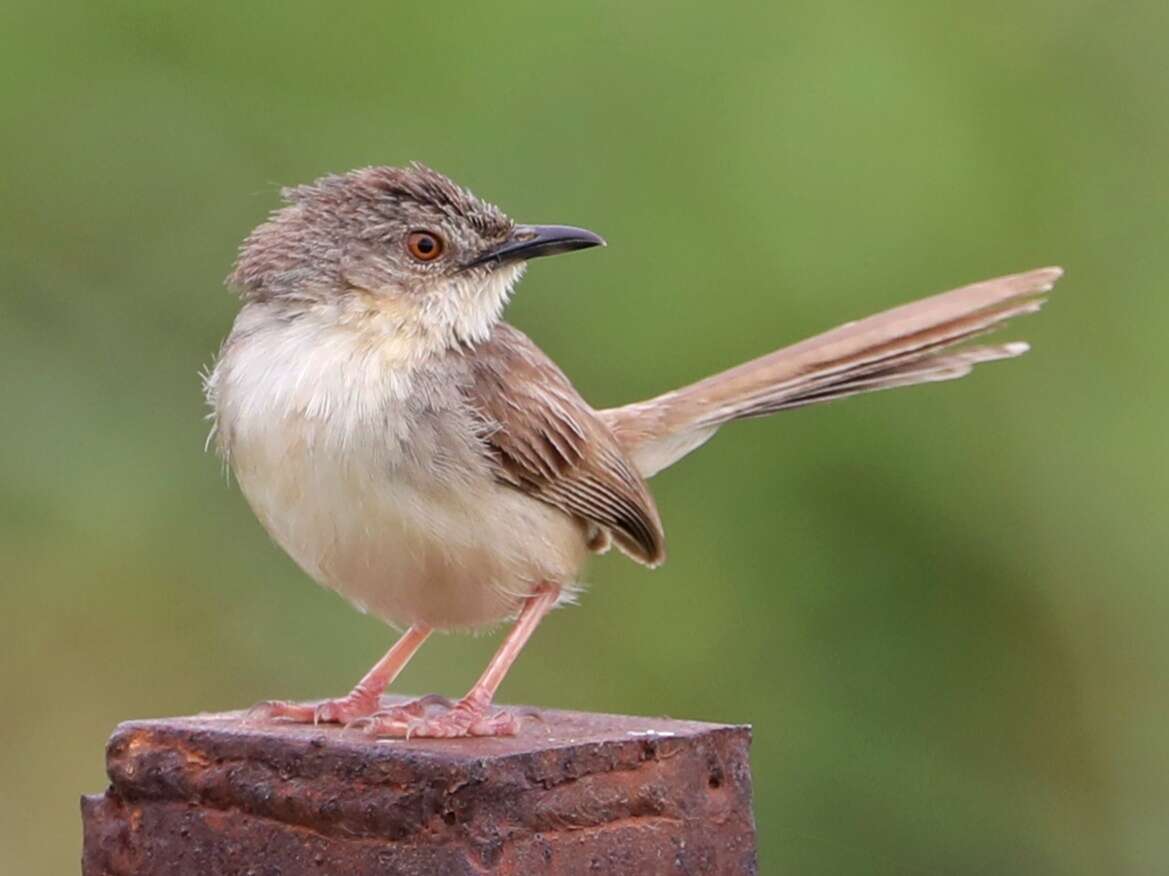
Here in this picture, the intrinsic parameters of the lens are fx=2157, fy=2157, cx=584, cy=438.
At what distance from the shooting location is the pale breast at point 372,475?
196 inches

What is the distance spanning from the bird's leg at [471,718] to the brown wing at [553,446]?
1.28ft

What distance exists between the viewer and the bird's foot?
4.35 metres

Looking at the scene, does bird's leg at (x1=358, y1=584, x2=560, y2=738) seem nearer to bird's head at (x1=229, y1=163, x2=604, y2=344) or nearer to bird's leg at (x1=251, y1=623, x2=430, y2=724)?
bird's leg at (x1=251, y1=623, x2=430, y2=724)

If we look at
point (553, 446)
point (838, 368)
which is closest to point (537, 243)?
point (553, 446)

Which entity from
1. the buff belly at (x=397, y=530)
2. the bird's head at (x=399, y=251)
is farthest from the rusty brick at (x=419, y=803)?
the bird's head at (x=399, y=251)

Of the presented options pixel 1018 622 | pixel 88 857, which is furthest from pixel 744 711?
pixel 88 857

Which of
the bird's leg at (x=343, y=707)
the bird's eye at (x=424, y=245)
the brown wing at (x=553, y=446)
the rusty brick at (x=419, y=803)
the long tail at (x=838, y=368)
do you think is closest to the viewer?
the rusty brick at (x=419, y=803)

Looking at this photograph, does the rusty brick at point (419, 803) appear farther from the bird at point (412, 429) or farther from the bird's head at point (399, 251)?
the bird's head at point (399, 251)

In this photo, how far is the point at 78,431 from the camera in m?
7.30

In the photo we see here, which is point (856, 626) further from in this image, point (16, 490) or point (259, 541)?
point (16, 490)

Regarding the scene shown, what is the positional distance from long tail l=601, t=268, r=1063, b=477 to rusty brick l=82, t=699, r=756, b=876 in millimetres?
2196

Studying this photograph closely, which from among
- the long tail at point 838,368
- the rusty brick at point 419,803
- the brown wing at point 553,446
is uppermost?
the long tail at point 838,368

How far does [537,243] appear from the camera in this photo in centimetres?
563

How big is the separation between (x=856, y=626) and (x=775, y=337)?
99 centimetres
